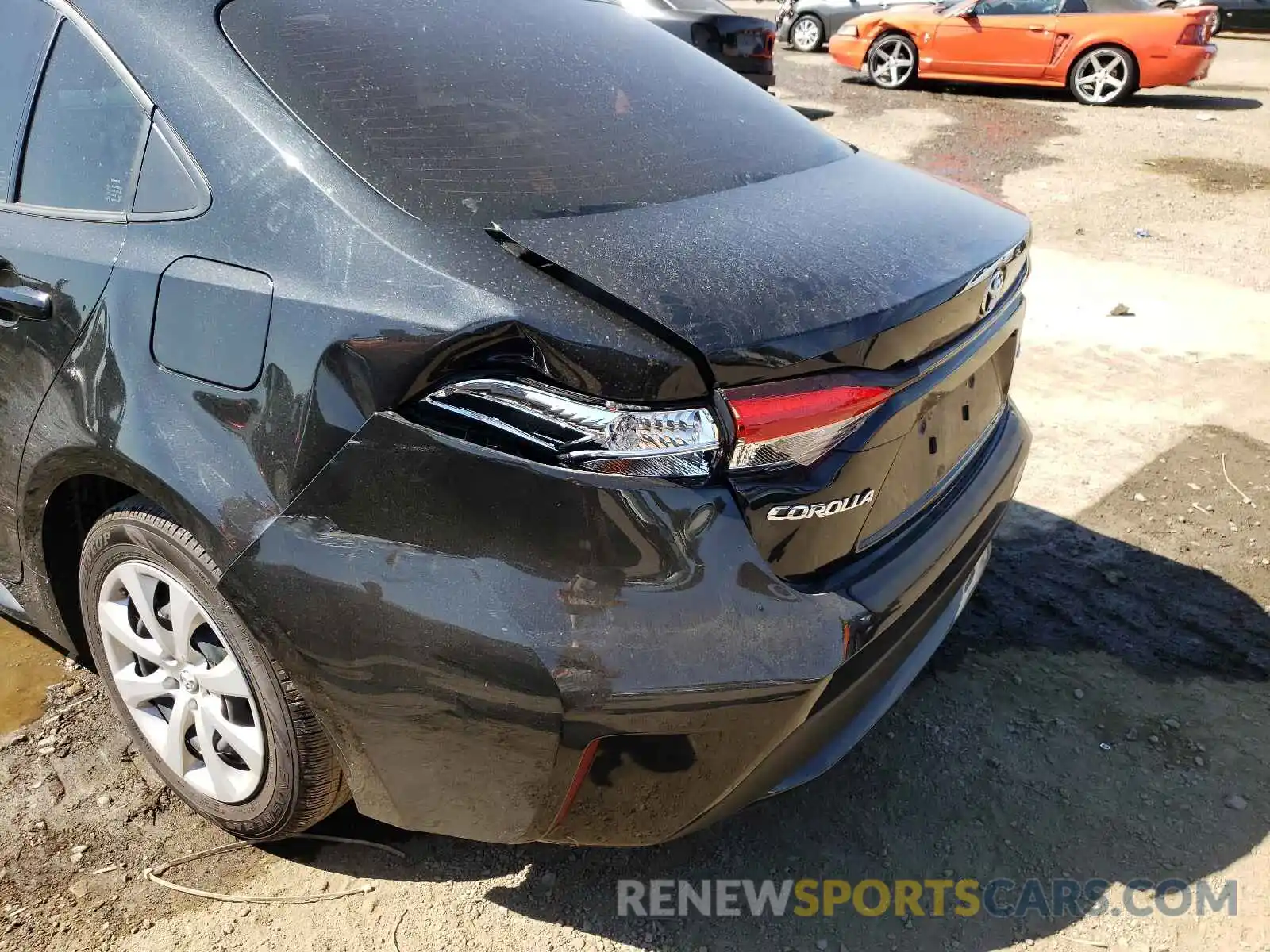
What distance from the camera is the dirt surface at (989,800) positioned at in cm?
213

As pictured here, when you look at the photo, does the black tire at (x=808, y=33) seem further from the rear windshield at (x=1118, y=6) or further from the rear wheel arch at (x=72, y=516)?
the rear wheel arch at (x=72, y=516)

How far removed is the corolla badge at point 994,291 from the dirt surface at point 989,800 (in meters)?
1.12

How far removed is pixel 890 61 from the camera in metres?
12.9

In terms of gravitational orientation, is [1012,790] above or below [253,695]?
below

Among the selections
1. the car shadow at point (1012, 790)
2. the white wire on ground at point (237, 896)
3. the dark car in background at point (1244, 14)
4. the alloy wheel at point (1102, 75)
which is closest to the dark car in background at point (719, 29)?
the alloy wheel at point (1102, 75)

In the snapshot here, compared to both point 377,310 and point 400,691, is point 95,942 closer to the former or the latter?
point 400,691

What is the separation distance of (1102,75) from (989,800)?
11547 millimetres

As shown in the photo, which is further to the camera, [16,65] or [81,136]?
[16,65]

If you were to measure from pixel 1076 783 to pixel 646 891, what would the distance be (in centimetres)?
108

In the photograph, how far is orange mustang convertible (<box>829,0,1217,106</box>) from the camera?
11273 millimetres

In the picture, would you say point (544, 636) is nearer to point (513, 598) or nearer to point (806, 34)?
point (513, 598)

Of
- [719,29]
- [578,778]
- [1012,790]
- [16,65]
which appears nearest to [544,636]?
[578,778]

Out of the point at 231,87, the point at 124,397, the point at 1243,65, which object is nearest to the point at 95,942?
the point at 124,397

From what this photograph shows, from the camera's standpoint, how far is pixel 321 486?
171cm
